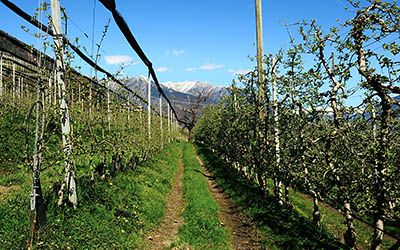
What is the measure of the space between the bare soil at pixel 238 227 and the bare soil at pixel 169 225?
1.34 meters

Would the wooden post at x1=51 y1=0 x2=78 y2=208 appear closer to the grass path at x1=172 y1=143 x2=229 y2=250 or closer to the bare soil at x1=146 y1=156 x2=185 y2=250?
the bare soil at x1=146 y1=156 x2=185 y2=250

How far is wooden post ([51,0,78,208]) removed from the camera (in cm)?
691

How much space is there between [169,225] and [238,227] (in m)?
1.92

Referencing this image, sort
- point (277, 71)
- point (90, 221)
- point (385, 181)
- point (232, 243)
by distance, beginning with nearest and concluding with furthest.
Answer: point (385, 181) < point (90, 221) < point (232, 243) < point (277, 71)

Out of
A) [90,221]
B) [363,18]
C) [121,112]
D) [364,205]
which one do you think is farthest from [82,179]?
[363,18]

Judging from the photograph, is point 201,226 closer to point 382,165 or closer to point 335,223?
point 382,165

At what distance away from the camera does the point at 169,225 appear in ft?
30.7

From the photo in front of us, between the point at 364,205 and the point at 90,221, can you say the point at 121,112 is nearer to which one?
the point at 90,221

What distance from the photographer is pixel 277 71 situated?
1201 cm

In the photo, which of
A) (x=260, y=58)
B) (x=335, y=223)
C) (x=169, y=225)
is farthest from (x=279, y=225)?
(x=260, y=58)

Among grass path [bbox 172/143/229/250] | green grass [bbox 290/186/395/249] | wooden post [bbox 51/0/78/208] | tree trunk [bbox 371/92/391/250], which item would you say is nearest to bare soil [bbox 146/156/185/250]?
grass path [bbox 172/143/229/250]

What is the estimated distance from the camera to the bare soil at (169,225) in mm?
7922

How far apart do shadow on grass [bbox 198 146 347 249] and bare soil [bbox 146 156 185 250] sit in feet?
6.80

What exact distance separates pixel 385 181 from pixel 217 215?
560cm
